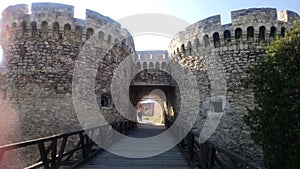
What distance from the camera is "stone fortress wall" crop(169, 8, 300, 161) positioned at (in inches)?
297

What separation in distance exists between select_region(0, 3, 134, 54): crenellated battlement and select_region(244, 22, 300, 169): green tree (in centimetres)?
582

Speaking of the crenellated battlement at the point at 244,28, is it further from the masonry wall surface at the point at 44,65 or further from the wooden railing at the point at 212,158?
the wooden railing at the point at 212,158

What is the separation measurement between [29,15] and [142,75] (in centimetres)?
603

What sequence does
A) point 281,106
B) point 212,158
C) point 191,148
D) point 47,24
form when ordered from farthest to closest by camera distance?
point 47,24 < point 191,148 < point 281,106 < point 212,158

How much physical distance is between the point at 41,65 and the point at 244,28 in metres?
6.59

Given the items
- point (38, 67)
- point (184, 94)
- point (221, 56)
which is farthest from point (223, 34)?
point (38, 67)

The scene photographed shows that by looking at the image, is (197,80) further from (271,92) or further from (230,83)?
(271,92)

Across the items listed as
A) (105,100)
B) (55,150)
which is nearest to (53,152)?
(55,150)

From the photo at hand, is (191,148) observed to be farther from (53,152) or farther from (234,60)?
(234,60)

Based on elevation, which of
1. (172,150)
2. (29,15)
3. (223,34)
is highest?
(29,15)

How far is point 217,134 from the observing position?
25.6 ft

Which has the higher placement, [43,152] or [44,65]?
[44,65]

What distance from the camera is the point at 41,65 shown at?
288 inches

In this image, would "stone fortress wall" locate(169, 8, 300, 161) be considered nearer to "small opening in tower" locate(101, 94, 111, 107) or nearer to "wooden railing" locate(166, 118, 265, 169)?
"wooden railing" locate(166, 118, 265, 169)
